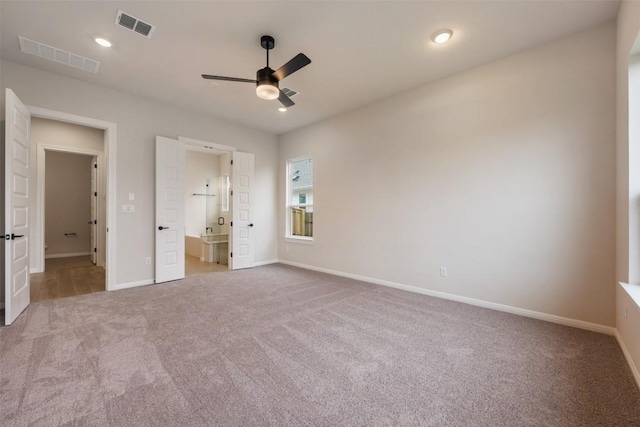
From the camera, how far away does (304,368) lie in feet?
6.53

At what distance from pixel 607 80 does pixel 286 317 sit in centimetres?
410

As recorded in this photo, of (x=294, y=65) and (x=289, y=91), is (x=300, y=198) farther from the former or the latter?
(x=294, y=65)

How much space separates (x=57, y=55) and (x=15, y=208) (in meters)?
1.88

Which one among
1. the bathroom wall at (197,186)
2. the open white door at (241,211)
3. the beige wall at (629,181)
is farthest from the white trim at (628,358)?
the bathroom wall at (197,186)

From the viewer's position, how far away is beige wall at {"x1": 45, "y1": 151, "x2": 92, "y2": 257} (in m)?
7.02

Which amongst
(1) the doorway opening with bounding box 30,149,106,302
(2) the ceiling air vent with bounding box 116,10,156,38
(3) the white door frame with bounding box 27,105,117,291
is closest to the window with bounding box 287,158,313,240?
(3) the white door frame with bounding box 27,105,117,291

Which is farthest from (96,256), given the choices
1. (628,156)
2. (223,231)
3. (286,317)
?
(628,156)

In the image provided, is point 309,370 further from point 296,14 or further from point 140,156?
point 140,156

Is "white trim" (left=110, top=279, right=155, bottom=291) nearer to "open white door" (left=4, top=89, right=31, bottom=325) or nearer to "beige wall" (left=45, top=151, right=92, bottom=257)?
"open white door" (left=4, top=89, right=31, bottom=325)

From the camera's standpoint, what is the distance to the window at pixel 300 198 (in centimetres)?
582

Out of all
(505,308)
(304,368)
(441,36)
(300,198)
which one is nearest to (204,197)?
Result: (300,198)

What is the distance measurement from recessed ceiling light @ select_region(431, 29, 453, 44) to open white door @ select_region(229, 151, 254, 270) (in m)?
4.05

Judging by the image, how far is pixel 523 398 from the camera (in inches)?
66.4

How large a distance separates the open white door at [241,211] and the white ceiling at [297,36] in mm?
1813
